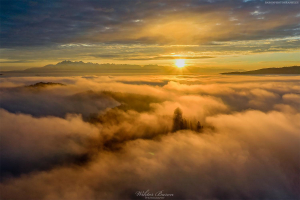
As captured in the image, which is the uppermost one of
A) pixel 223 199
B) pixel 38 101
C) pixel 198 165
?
pixel 38 101

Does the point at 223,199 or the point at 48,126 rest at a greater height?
the point at 48,126

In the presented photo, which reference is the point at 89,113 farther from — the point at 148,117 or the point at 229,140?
the point at 229,140

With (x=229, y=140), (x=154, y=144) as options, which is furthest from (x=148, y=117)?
(x=229, y=140)

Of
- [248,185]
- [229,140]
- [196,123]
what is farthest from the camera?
[196,123]

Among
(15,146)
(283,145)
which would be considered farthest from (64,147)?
(283,145)

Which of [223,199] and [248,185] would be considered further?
[248,185]

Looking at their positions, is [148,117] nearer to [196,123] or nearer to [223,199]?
[196,123]

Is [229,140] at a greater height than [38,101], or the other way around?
[38,101]

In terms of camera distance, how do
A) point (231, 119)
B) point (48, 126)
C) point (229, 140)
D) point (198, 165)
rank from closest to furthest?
point (198, 165), point (229, 140), point (48, 126), point (231, 119)

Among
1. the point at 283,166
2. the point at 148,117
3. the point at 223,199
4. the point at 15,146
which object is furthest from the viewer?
the point at 148,117
